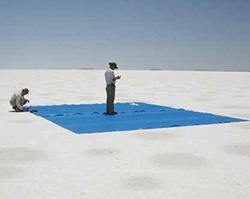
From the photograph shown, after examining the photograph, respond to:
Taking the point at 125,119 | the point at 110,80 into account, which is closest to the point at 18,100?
the point at 110,80

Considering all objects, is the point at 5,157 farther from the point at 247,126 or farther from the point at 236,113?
the point at 236,113

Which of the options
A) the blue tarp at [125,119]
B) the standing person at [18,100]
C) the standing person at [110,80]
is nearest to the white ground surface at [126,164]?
the blue tarp at [125,119]

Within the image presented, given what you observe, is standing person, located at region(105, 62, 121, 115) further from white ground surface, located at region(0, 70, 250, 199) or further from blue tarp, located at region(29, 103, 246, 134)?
white ground surface, located at region(0, 70, 250, 199)

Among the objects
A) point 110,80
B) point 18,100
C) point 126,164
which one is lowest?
point 126,164

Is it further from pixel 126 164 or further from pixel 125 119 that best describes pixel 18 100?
pixel 126 164

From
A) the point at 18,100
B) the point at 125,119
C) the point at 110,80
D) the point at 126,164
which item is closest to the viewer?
the point at 126,164

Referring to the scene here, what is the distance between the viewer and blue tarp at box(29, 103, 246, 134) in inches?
386

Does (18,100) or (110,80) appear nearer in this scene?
(110,80)

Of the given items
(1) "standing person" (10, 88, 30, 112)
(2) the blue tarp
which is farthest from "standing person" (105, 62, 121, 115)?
(1) "standing person" (10, 88, 30, 112)

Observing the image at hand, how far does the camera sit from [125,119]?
11.2m

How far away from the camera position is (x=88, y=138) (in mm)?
8219

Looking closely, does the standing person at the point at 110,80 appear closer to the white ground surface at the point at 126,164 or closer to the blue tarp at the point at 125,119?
the blue tarp at the point at 125,119

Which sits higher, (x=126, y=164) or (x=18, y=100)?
(x=18, y=100)

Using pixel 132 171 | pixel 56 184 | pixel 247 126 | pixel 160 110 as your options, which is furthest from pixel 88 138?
pixel 160 110
